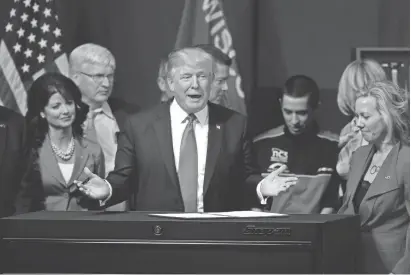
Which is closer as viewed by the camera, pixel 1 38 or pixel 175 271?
pixel 175 271

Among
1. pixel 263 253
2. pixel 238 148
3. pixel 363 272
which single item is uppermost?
pixel 238 148

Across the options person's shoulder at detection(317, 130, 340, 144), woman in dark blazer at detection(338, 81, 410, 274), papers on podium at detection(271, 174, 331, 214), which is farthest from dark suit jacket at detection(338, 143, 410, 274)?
person's shoulder at detection(317, 130, 340, 144)

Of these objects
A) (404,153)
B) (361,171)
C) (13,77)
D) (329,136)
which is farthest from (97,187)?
(404,153)

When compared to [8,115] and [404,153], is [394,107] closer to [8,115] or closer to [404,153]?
[404,153]

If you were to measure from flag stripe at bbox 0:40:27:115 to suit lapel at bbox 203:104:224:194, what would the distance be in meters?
1.13

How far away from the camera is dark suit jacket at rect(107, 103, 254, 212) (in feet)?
16.0

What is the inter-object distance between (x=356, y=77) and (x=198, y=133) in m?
0.98

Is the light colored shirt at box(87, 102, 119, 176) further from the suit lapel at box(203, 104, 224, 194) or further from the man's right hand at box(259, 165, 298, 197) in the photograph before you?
the man's right hand at box(259, 165, 298, 197)

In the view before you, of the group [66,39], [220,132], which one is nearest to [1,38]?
[66,39]

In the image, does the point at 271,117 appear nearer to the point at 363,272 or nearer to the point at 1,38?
the point at 363,272

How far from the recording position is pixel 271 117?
5027 mm

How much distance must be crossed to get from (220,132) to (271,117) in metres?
0.33

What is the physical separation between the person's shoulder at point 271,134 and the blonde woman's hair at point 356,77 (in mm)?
408

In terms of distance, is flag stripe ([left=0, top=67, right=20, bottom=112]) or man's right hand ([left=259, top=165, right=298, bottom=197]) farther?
flag stripe ([left=0, top=67, right=20, bottom=112])
